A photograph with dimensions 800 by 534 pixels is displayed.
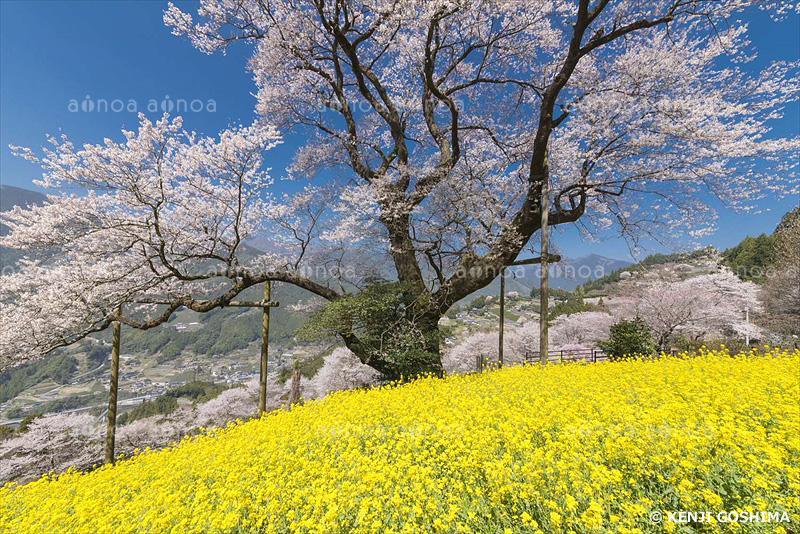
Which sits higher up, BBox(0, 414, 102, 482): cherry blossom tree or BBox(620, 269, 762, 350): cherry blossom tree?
BBox(620, 269, 762, 350): cherry blossom tree

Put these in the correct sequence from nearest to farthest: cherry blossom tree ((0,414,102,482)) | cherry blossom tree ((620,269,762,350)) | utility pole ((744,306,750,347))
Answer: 1. cherry blossom tree ((0,414,102,482))
2. cherry blossom tree ((620,269,762,350))
3. utility pole ((744,306,750,347))

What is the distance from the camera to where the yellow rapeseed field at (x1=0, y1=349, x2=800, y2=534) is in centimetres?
236

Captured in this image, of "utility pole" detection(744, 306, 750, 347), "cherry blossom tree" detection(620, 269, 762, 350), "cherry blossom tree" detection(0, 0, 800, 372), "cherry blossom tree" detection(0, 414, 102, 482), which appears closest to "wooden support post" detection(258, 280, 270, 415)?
"cherry blossom tree" detection(0, 0, 800, 372)

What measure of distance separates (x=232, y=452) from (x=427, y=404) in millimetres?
2906

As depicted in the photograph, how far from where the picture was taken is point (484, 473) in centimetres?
314

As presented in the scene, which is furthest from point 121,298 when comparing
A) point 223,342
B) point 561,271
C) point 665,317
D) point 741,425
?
point 223,342

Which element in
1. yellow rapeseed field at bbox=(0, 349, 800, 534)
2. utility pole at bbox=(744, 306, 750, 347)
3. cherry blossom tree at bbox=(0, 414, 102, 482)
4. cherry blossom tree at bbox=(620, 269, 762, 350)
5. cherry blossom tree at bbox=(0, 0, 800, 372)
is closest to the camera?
yellow rapeseed field at bbox=(0, 349, 800, 534)

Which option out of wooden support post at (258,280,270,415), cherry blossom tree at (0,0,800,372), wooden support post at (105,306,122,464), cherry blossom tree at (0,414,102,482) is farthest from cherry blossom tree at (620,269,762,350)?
cherry blossom tree at (0,414,102,482)

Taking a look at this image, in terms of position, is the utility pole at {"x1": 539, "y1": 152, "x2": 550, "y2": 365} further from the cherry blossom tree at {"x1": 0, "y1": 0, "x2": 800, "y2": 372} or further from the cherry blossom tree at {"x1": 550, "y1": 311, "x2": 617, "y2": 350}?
the cherry blossom tree at {"x1": 550, "y1": 311, "x2": 617, "y2": 350}

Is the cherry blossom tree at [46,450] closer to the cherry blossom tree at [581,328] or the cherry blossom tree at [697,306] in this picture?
the cherry blossom tree at [581,328]

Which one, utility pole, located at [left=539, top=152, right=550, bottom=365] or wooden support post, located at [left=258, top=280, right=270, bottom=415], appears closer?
utility pole, located at [left=539, top=152, right=550, bottom=365]

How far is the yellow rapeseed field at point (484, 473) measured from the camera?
2.36 m

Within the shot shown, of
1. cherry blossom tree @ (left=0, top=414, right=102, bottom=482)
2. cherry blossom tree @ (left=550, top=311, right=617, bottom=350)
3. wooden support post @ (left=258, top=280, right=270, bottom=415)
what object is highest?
wooden support post @ (left=258, top=280, right=270, bottom=415)

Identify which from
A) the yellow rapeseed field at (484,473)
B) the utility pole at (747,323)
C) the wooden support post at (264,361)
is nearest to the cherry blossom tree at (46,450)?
the wooden support post at (264,361)
